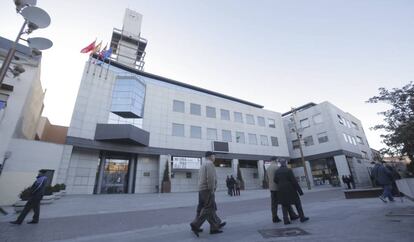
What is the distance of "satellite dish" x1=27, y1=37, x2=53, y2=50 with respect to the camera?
4.42 metres

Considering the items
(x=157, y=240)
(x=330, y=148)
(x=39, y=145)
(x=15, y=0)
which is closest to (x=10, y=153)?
(x=39, y=145)

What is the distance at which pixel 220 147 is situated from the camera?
27.3m

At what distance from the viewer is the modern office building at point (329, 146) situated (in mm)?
29797

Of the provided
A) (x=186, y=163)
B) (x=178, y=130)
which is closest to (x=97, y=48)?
(x=178, y=130)

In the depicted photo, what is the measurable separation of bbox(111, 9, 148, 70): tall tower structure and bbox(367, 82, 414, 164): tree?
122ft

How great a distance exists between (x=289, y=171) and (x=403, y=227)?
2298 mm

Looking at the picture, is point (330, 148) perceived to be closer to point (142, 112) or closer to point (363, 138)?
point (363, 138)

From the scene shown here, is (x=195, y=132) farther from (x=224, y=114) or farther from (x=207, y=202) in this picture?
(x=207, y=202)

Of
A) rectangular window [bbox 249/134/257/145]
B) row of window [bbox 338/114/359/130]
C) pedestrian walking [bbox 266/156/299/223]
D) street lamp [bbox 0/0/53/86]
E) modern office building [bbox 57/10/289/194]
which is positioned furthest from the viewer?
row of window [bbox 338/114/359/130]

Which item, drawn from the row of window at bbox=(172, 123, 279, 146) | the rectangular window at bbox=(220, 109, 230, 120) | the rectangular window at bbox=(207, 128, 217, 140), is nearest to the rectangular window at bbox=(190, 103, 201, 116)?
the row of window at bbox=(172, 123, 279, 146)

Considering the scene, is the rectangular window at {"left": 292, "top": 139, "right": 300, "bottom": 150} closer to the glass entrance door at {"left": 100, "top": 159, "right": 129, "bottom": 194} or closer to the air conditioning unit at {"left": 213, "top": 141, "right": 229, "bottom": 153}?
the air conditioning unit at {"left": 213, "top": 141, "right": 229, "bottom": 153}

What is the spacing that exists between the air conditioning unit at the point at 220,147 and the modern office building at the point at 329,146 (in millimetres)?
10525

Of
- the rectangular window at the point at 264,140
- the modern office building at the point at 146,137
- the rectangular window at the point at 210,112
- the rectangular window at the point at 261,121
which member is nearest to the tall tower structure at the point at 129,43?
the modern office building at the point at 146,137

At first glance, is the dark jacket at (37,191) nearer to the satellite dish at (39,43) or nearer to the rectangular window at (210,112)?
the satellite dish at (39,43)
